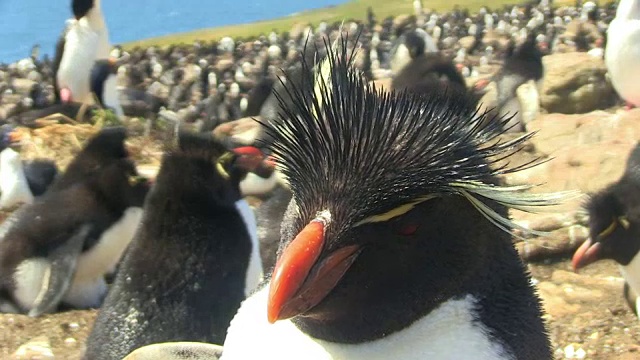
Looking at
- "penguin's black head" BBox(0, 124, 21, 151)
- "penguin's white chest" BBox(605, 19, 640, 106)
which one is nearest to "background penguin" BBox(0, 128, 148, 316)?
"penguin's black head" BBox(0, 124, 21, 151)

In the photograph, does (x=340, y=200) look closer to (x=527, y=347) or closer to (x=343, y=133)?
(x=343, y=133)

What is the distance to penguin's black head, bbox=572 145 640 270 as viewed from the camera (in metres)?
3.82

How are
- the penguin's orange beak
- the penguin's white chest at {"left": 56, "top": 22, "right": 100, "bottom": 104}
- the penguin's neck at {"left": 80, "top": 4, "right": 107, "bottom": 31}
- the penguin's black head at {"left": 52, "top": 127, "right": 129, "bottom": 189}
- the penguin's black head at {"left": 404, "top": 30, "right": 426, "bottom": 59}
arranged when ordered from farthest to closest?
the penguin's neck at {"left": 80, "top": 4, "right": 107, "bottom": 31} < the penguin's black head at {"left": 404, "top": 30, "right": 426, "bottom": 59} < the penguin's white chest at {"left": 56, "top": 22, "right": 100, "bottom": 104} < the penguin's orange beak < the penguin's black head at {"left": 52, "top": 127, "right": 129, "bottom": 189}

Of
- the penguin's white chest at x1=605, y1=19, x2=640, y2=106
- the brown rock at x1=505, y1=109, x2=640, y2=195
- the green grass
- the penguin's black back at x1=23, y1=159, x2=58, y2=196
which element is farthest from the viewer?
the green grass

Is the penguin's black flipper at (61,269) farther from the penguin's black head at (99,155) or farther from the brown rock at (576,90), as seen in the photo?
the brown rock at (576,90)

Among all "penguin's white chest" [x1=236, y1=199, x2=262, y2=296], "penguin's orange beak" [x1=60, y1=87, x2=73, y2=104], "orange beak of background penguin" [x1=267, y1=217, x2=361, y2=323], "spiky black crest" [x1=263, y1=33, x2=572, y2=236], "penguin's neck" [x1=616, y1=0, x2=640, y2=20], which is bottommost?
"penguin's orange beak" [x1=60, y1=87, x2=73, y2=104]

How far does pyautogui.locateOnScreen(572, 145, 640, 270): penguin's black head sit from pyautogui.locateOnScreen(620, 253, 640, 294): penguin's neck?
0.06ft

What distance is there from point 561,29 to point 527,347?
20302 mm

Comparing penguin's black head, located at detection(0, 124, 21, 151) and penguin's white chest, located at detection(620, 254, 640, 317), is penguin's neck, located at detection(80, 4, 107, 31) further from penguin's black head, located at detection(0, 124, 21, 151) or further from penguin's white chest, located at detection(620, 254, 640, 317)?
penguin's white chest, located at detection(620, 254, 640, 317)

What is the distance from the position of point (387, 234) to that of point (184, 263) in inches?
69.0

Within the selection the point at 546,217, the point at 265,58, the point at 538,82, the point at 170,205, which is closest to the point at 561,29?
the point at 265,58

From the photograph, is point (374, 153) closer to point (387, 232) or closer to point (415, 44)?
point (387, 232)

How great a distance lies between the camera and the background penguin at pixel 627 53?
24.3 ft

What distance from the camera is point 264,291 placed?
5.24ft
